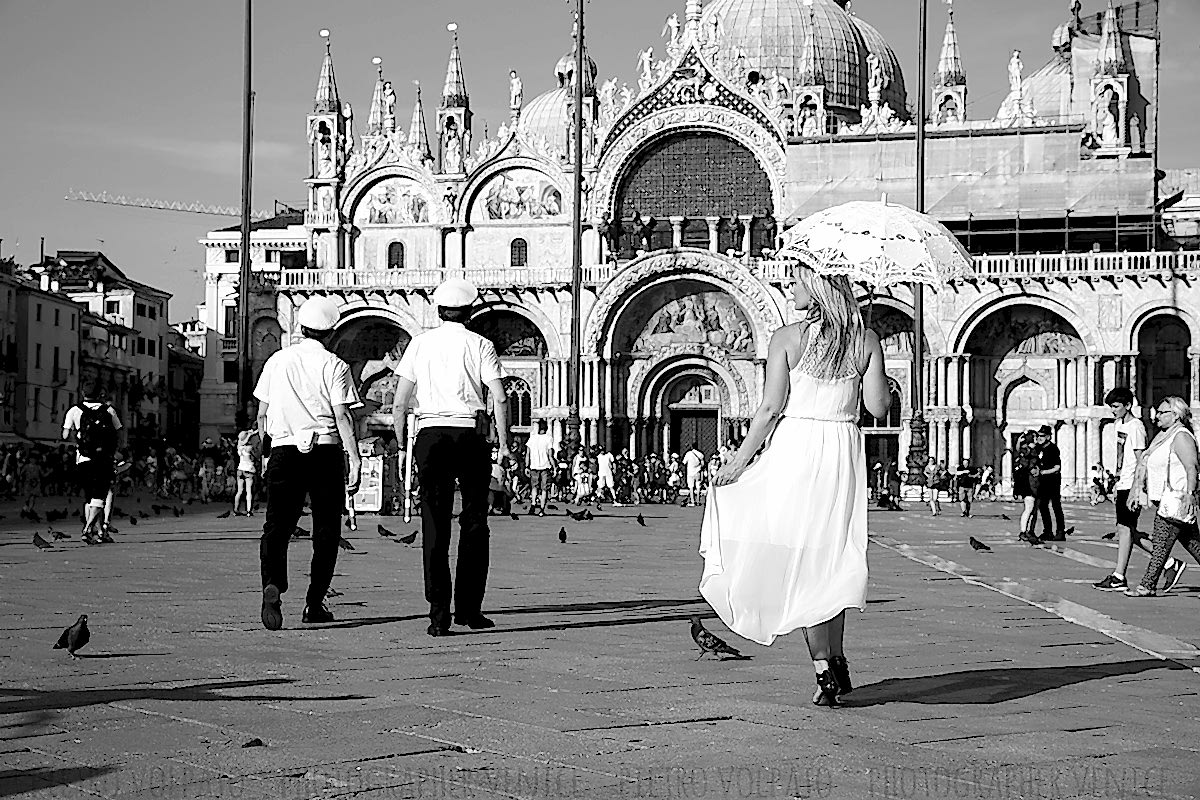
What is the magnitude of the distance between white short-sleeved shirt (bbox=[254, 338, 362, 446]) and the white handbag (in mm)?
6115

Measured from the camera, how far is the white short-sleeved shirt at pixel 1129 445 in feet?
48.5

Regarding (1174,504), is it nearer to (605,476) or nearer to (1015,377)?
(605,476)

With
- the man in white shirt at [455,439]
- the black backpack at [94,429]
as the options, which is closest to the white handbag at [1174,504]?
the man in white shirt at [455,439]

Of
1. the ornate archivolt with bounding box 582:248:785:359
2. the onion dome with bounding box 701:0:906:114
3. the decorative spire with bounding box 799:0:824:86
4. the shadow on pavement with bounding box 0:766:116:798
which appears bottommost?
the shadow on pavement with bounding box 0:766:116:798

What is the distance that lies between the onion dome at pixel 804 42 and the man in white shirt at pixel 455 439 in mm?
51896

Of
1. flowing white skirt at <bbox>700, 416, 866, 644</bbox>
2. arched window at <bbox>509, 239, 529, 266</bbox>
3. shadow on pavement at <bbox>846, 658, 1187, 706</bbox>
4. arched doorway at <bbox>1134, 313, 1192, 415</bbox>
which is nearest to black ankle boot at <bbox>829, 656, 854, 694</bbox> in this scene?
shadow on pavement at <bbox>846, 658, 1187, 706</bbox>

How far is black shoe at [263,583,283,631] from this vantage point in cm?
936

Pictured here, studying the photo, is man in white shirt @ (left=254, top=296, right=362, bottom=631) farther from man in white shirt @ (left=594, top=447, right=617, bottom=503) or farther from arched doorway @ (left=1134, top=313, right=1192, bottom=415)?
arched doorway @ (left=1134, top=313, right=1192, bottom=415)

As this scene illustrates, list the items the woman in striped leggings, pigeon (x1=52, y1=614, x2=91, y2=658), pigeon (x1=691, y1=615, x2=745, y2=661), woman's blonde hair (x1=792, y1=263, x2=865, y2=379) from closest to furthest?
woman's blonde hair (x1=792, y1=263, x2=865, y2=379) → pigeon (x1=52, y1=614, x2=91, y2=658) → pigeon (x1=691, y1=615, x2=745, y2=661) → the woman in striped leggings

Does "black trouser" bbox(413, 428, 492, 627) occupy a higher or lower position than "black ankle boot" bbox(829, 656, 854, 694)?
higher

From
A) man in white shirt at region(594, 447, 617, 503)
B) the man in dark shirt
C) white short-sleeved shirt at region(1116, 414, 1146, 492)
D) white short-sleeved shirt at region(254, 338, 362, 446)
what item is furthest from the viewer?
man in white shirt at region(594, 447, 617, 503)

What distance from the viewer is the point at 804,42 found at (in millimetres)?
61188

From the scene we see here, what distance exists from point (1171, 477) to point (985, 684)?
5797 mm

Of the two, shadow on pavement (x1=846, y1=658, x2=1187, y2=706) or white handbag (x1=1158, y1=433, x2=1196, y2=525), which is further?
white handbag (x1=1158, y1=433, x2=1196, y2=525)
